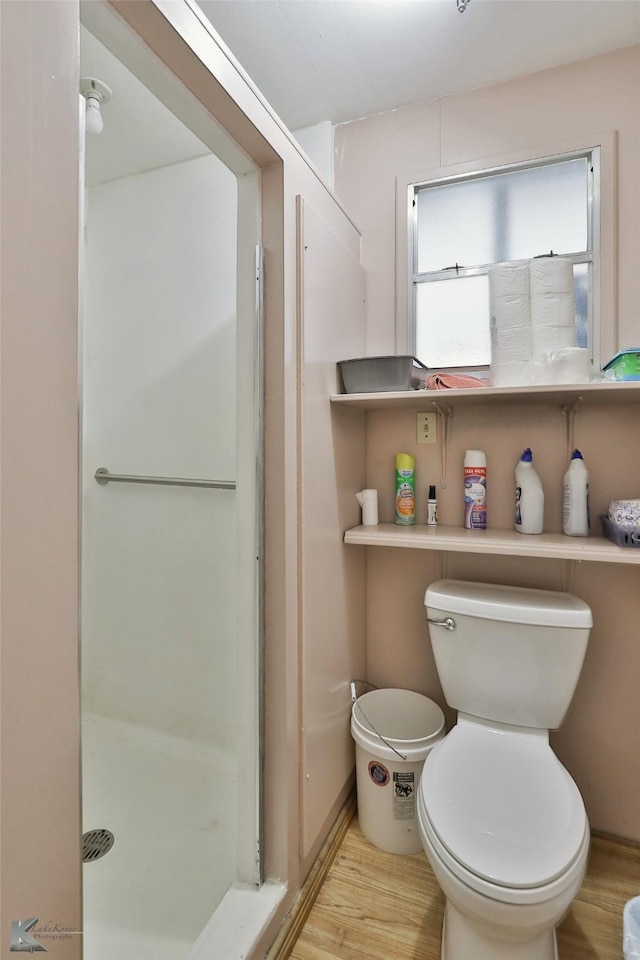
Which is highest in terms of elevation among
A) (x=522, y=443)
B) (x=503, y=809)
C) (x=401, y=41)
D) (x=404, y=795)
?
(x=401, y=41)

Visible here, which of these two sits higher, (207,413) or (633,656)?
(207,413)

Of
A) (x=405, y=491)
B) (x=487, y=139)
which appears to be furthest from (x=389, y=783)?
(x=487, y=139)

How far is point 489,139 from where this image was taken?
163 centimetres

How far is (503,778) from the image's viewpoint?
47.8 inches

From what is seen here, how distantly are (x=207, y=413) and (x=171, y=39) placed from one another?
1157 millimetres

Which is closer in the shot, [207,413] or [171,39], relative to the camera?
[171,39]

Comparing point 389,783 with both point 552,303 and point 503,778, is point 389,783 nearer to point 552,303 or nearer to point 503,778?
point 503,778

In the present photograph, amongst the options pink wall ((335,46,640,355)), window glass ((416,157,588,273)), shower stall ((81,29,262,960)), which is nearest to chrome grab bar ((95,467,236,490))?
shower stall ((81,29,262,960))

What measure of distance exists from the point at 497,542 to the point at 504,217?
114 cm

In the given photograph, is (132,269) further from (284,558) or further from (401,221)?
(284,558)

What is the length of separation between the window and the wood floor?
160 cm

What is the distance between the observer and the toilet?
967 mm

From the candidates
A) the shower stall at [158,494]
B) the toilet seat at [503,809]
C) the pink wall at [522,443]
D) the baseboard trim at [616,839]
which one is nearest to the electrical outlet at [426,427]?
the pink wall at [522,443]

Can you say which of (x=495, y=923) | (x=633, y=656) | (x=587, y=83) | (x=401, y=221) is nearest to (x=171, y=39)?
(x=401, y=221)
